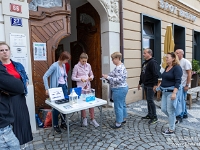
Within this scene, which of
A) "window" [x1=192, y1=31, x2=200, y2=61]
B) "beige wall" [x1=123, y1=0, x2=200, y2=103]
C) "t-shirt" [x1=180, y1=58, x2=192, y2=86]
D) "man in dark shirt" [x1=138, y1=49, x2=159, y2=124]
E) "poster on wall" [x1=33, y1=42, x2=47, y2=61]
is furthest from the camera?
"window" [x1=192, y1=31, x2=200, y2=61]

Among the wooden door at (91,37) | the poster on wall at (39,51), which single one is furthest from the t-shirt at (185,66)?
the poster on wall at (39,51)

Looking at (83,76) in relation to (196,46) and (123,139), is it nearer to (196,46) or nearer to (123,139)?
(123,139)

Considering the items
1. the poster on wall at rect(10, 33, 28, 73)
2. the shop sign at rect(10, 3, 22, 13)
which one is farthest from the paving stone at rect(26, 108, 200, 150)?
the shop sign at rect(10, 3, 22, 13)

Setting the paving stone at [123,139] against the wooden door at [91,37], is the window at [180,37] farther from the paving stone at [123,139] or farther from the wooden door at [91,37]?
the paving stone at [123,139]

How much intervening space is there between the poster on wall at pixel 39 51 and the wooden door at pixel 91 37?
183 cm

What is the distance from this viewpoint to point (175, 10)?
284 inches

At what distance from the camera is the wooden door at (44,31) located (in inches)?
142

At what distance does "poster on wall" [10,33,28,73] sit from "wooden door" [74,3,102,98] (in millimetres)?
2407

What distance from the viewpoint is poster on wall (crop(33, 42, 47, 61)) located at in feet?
11.8

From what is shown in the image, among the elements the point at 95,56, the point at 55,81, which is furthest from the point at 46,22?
the point at 95,56

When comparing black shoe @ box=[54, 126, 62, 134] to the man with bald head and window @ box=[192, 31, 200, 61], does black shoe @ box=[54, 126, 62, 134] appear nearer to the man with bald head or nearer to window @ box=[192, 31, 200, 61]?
the man with bald head

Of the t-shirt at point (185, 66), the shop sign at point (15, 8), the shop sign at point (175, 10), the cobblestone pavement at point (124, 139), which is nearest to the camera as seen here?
the cobblestone pavement at point (124, 139)

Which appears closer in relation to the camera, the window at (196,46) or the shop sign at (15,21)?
the shop sign at (15,21)

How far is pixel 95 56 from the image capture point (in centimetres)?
523
